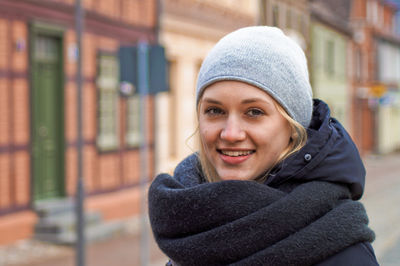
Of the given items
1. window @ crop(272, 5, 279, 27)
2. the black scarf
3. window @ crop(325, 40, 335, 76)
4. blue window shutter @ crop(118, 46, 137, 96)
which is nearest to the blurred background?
blue window shutter @ crop(118, 46, 137, 96)

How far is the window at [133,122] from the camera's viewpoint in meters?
13.6

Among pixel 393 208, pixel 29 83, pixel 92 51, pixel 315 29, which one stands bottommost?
pixel 393 208

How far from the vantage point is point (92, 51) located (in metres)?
12.1

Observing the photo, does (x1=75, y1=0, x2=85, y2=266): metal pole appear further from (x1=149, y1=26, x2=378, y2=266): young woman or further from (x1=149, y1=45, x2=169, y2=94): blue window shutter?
(x1=149, y1=26, x2=378, y2=266): young woman

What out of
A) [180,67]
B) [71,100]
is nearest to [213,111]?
[71,100]

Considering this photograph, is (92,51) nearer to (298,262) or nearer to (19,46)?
(19,46)

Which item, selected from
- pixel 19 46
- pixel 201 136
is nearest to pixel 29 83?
pixel 19 46

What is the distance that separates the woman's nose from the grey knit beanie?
0.11 metres

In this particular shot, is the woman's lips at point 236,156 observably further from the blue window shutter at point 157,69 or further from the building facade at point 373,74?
the building facade at point 373,74

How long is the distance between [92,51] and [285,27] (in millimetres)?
9676

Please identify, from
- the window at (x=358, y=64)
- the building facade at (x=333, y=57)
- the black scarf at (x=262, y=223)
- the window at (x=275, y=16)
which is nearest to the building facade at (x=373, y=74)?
the window at (x=358, y=64)

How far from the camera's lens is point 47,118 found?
11.0 meters

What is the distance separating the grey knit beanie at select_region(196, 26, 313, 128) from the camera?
1.63 m

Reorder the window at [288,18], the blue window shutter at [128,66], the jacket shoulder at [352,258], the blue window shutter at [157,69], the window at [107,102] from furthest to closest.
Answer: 1. the window at [107,102]
2. the blue window shutter at [128,66]
3. the blue window shutter at [157,69]
4. the window at [288,18]
5. the jacket shoulder at [352,258]
